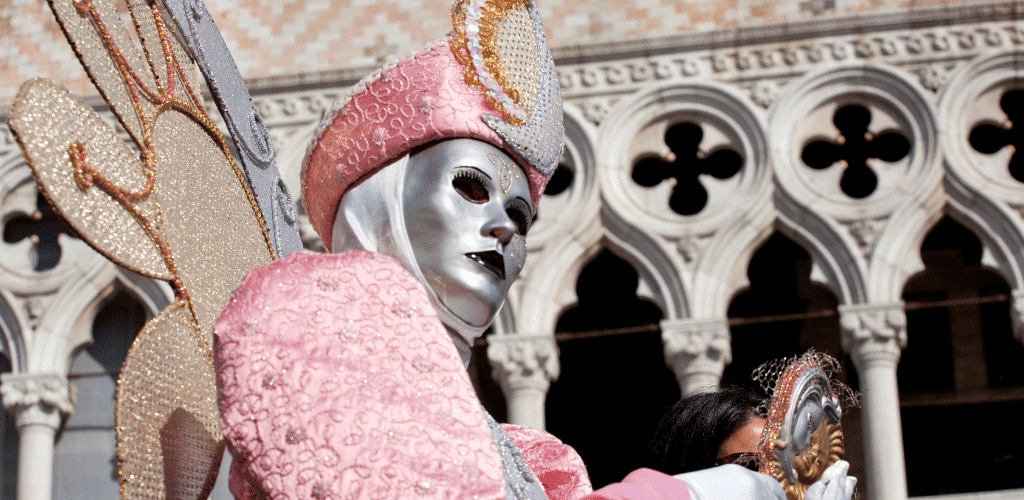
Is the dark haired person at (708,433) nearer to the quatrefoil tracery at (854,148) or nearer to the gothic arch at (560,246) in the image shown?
the gothic arch at (560,246)

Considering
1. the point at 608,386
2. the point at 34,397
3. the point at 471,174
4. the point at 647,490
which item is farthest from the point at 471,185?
the point at 608,386

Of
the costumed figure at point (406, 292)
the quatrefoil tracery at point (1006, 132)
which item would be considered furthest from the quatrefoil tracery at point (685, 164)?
the costumed figure at point (406, 292)

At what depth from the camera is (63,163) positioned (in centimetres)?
197

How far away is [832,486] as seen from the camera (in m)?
1.92

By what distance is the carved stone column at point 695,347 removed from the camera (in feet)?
24.6

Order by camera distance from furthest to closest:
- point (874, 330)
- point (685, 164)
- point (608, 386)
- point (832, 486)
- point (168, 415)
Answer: point (608, 386) → point (685, 164) → point (874, 330) → point (168, 415) → point (832, 486)

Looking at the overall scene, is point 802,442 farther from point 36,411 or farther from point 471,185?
point 36,411

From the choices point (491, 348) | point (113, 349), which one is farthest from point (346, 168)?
point (113, 349)

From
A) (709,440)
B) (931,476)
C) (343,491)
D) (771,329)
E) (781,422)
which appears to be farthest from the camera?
(771,329)

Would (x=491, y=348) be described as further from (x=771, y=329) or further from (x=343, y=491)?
(x=343, y=491)

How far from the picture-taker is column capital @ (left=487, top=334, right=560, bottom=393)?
25.2 ft

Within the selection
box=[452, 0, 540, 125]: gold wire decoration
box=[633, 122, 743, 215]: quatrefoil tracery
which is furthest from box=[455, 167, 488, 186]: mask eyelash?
box=[633, 122, 743, 215]: quatrefoil tracery

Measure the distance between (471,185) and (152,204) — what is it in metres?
0.48

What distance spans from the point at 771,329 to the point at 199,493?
8551 millimetres
